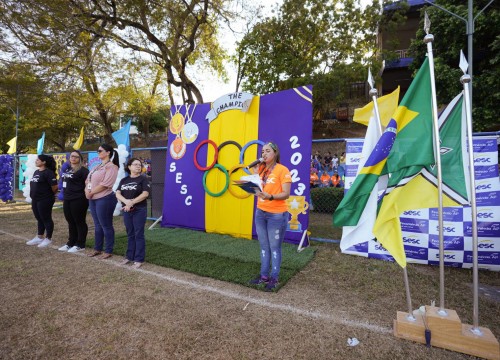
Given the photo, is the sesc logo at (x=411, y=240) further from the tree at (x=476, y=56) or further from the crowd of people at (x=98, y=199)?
the tree at (x=476, y=56)

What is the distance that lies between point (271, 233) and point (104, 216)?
2.96 m

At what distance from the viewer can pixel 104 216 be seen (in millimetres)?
4605

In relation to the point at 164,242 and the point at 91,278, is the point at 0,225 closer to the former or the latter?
the point at 164,242

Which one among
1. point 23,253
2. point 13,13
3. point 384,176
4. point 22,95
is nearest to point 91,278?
point 23,253

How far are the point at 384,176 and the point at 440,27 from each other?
13776mm

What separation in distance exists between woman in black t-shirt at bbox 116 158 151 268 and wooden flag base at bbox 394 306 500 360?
3580mm

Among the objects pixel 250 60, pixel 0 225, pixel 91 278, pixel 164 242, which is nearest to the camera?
pixel 91 278

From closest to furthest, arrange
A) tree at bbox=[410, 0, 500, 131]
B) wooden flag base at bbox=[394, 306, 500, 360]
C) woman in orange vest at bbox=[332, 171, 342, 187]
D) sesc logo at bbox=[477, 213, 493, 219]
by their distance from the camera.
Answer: wooden flag base at bbox=[394, 306, 500, 360]
sesc logo at bbox=[477, 213, 493, 219]
woman in orange vest at bbox=[332, 171, 342, 187]
tree at bbox=[410, 0, 500, 131]

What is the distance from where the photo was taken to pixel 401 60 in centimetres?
1975

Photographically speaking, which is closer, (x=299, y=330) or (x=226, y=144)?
(x=299, y=330)

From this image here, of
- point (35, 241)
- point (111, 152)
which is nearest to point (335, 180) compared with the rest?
point (111, 152)

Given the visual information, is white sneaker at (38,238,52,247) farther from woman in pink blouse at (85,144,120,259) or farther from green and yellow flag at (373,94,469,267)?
green and yellow flag at (373,94,469,267)

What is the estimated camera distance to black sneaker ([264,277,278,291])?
11.4ft

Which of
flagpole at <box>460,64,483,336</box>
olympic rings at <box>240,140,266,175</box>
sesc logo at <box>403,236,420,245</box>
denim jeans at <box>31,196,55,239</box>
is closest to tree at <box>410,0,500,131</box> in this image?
sesc logo at <box>403,236,420,245</box>
